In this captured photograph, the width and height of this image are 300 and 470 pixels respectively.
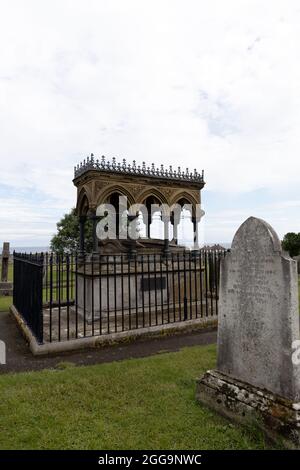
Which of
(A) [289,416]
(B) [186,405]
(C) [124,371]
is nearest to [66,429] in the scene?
(B) [186,405]

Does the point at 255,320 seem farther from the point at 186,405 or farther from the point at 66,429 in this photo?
the point at 66,429

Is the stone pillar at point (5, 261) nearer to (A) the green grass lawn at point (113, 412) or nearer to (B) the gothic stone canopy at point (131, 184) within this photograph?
(B) the gothic stone canopy at point (131, 184)

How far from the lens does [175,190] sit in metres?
12.3

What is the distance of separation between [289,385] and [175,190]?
9.57 metres

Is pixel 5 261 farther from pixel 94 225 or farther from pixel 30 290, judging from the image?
pixel 30 290

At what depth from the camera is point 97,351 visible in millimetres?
6621

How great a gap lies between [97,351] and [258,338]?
3906mm

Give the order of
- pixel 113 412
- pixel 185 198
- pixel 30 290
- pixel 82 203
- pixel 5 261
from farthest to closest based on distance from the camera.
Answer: pixel 5 261 < pixel 185 198 < pixel 82 203 < pixel 30 290 < pixel 113 412

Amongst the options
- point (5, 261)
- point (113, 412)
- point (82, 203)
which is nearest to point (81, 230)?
point (82, 203)

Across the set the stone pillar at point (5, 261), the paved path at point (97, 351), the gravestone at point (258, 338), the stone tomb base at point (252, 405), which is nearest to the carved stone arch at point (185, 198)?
the paved path at point (97, 351)

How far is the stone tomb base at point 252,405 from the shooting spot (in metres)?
3.10

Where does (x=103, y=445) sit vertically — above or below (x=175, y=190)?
below

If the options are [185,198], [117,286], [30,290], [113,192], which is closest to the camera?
[30,290]
